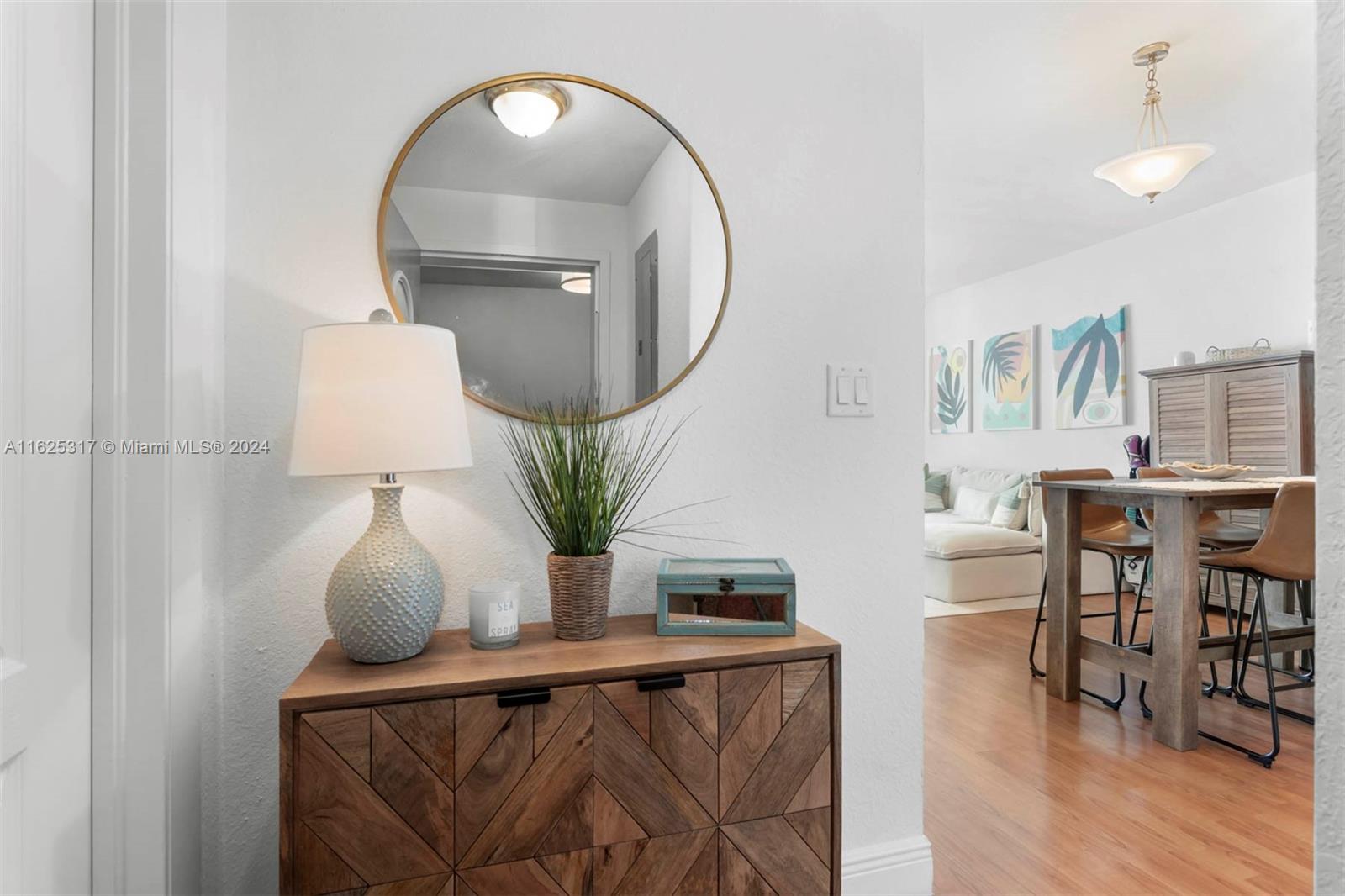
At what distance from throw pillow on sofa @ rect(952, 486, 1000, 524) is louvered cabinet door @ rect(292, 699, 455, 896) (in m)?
5.24

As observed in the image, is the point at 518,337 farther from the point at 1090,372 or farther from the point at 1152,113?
the point at 1090,372

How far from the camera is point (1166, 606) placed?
8.49 feet

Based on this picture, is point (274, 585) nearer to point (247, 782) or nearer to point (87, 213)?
point (247, 782)

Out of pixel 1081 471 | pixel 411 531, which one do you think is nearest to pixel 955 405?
pixel 1081 471

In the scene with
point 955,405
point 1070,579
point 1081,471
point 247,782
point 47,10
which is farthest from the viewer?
point 955,405

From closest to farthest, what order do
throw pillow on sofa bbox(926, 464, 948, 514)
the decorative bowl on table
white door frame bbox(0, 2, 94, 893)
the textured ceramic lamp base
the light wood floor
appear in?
white door frame bbox(0, 2, 94, 893) < the textured ceramic lamp base < the light wood floor < the decorative bowl on table < throw pillow on sofa bbox(926, 464, 948, 514)

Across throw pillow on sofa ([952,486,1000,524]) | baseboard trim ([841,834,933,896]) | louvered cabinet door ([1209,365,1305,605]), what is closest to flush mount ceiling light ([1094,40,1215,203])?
louvered cabinet door ([1209,365,1305,605])

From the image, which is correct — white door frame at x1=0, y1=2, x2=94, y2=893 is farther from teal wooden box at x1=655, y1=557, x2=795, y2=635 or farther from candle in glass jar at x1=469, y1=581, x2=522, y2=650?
teal wooden box at x1=655, y1=557, x2=795, y2=635

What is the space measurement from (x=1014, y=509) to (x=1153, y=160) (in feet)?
9.77

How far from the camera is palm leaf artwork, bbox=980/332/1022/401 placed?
20.6 ft

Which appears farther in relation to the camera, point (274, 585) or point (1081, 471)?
point (1081, 471)

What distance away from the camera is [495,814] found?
A: 117 centimetres

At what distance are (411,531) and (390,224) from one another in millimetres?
629

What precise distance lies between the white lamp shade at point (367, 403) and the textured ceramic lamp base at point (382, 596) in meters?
0.15
